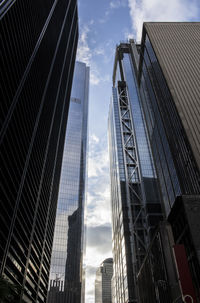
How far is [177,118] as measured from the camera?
68.4 metres

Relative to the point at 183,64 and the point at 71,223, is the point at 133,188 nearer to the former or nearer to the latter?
the point at 71,223

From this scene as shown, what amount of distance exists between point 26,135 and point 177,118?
146ft

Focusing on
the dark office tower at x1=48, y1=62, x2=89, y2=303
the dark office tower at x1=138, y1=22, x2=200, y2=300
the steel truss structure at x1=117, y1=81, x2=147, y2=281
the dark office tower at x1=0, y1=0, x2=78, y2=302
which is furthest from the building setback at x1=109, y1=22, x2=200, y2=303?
the dark office tower at x1=48, y1=62, x2=89, y2=303

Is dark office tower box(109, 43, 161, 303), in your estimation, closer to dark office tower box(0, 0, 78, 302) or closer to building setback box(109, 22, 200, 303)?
building setback box(109, 22, 200, 303)

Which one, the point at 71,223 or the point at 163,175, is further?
the point at 71,223

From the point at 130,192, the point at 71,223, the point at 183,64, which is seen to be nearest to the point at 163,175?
the point at 130,192

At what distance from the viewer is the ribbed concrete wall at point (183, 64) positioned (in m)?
63.9

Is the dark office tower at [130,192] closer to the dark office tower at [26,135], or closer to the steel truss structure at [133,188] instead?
the steel truss structure at [133,188]

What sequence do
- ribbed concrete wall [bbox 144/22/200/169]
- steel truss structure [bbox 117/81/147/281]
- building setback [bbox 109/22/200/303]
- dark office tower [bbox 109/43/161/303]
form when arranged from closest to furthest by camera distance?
building setback [bbox 109/22/200/303] → ribbed concrete wall [bbox 144/22/200/169] → dark office tower [bbox 109/43/161/303] → steel truss structure [bbox 117/81/147/281]

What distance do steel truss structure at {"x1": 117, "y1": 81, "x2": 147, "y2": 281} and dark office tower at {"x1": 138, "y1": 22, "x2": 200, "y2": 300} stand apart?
1844cm

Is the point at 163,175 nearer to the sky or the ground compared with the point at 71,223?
nearer to the ground

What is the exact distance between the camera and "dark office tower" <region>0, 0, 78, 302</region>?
3225 centimetres

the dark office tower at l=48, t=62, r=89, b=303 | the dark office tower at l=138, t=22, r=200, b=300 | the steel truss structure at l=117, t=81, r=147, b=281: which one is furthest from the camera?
the dark office tower at l=48, t=62, r=89, b=303

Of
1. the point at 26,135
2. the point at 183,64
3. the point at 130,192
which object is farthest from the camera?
the point at 130,192
